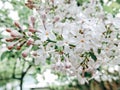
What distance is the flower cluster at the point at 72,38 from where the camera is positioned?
867mm

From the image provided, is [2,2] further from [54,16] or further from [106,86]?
[106,86]

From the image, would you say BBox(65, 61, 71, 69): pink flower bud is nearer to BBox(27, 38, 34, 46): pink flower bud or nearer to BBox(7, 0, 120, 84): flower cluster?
BBox(7, 0, 120, 84): flower cluster

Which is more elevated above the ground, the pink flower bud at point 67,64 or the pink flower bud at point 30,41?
the pink flower bud at point 30,41

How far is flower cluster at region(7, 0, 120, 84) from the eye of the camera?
867 mm

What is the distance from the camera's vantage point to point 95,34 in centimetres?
87

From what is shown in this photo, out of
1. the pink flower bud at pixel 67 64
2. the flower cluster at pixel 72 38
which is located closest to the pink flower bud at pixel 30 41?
the flower cluster at pixel 72 38

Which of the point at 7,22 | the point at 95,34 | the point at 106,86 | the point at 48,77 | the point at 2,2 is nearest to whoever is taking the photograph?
the point at 95,34

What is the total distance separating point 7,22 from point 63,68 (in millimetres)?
750

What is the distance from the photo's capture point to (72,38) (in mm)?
860

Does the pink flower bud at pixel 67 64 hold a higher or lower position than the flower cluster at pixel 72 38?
lower

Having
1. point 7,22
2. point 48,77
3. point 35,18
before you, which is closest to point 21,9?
point 7,22

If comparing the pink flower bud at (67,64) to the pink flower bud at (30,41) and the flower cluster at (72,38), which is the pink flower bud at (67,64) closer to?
the flower cluster at (72,38)

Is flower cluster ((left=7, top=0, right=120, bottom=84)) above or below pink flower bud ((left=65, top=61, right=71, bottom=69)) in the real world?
above

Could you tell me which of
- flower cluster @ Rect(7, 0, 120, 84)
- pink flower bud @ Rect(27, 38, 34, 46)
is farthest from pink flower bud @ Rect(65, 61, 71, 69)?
pink flower bud @ Rect(27, 38, 34, 46)
